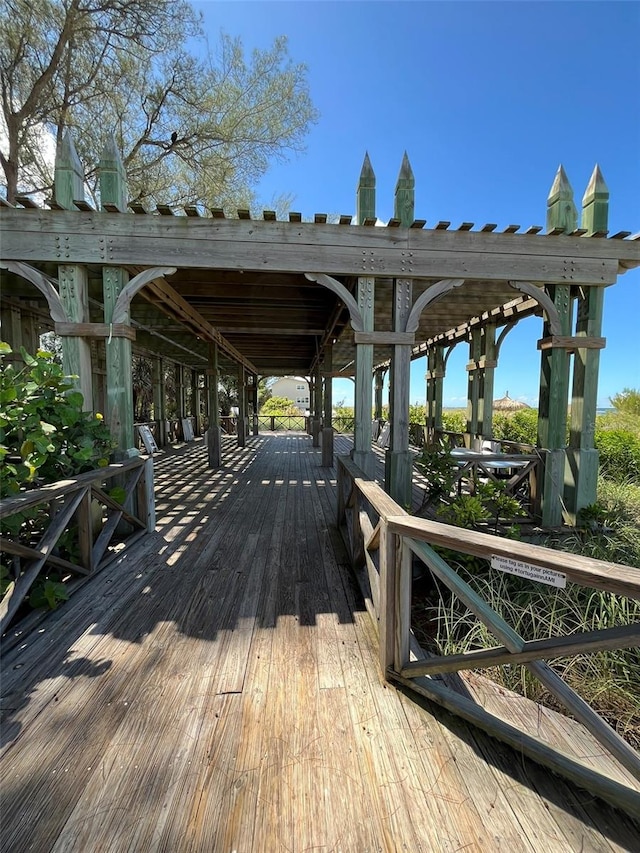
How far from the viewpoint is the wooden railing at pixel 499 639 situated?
1.12m

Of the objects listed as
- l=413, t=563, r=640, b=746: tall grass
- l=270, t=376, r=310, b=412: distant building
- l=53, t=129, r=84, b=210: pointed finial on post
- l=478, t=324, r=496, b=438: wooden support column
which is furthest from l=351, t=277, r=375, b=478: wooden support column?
l=270, t=376, r=310, b=412: distant building

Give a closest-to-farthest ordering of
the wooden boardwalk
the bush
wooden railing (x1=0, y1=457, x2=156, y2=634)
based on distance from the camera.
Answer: the wooden boardwalk → wooden railing (x1=0, y1=457, x2=156, y2=634) → the bush

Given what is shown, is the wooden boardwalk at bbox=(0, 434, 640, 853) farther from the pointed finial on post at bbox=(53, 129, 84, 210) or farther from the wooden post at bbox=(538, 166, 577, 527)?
the pointed finial on post at bbox=(53, 129, 84, 210)

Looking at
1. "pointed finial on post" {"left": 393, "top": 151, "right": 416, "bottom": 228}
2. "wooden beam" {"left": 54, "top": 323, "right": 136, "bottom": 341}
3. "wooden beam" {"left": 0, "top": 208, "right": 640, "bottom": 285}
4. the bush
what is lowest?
the bush

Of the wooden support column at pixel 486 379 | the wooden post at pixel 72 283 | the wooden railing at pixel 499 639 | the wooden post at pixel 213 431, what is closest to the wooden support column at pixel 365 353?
the wooden railing at pixel 499 639

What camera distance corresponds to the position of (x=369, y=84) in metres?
6.74

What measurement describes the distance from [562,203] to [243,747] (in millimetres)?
5077

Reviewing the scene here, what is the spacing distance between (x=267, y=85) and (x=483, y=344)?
7389 millimetres

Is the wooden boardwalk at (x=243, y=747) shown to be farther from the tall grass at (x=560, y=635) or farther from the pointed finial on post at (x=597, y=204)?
the pointed finial on post at (x=597, y=204)

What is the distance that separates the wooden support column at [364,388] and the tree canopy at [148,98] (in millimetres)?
6724

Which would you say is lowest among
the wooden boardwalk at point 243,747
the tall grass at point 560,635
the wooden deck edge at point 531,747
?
the tall grass at point 560,635

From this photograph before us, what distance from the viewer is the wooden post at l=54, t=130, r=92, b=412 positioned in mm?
3227

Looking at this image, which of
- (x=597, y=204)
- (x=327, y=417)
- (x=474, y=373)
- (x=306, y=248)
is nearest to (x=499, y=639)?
(x=306, y=248)

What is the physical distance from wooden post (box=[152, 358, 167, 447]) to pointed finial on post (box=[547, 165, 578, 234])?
9.44 metres
